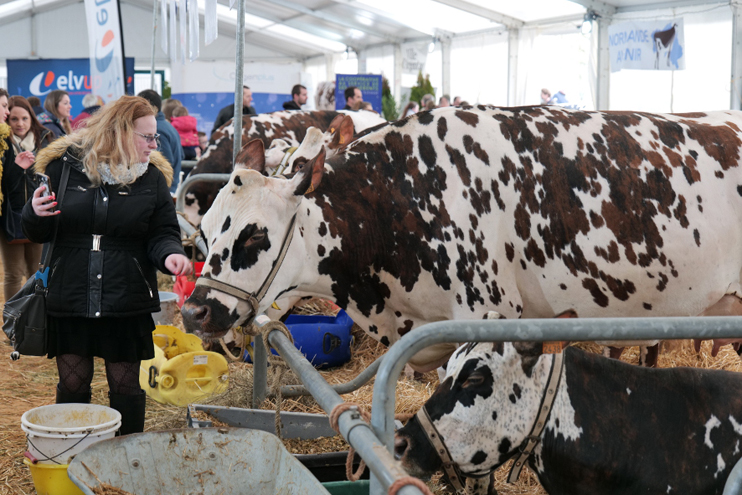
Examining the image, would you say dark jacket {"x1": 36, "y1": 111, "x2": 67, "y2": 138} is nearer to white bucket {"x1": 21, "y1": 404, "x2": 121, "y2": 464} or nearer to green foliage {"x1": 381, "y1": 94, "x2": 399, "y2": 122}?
white bucket {"x1": 21, "y1": 404, "x2": 121, "y2": 464}

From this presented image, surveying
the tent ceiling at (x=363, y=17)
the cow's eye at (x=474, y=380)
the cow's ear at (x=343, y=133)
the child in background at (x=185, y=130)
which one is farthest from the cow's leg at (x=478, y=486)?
the tent ceiling at (x=363, y=17)

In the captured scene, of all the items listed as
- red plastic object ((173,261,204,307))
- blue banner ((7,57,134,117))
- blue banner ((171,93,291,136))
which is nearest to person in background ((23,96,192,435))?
red plastic object ((173,261,204,307))

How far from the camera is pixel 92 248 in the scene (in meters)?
2.99

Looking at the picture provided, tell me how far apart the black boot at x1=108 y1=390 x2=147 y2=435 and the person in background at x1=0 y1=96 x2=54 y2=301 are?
2.80 meters

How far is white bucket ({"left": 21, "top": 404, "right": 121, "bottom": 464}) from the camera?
2.81 m

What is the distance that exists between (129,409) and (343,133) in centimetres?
169

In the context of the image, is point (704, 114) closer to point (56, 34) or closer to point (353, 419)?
point (353, 419)

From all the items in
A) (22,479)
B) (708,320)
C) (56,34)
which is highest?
(56,34)

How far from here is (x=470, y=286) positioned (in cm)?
304

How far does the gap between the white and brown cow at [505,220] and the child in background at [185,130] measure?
7.47 m

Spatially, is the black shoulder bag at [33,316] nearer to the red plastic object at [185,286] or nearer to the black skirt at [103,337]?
the black skirt at [103,337]

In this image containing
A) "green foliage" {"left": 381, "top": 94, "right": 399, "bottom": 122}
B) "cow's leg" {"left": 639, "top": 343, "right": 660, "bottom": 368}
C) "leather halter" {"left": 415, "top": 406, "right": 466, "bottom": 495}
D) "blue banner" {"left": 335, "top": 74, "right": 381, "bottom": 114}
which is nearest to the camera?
"leather halter" {"left": 415, "top": 406, "right": 466, "bottom": 495}

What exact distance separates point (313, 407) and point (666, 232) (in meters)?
2.05

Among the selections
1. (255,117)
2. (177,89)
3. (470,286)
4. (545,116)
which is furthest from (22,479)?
(177,89)
